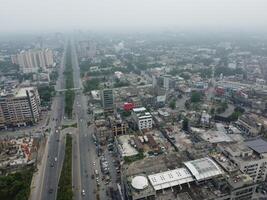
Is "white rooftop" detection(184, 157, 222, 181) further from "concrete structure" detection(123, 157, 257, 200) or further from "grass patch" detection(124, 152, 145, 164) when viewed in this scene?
"grass patch" detection(124, 152, 145, 164)

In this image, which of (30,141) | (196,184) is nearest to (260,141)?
(196,184)

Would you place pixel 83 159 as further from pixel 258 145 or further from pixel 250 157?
pixel 258 145

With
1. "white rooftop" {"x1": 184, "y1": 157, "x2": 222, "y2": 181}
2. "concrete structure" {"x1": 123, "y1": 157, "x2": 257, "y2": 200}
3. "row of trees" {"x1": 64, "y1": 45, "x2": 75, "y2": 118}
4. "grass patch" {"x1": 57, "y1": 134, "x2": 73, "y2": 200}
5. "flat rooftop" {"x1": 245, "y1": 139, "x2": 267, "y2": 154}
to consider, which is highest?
"white rooftop" {"x1": 184, "y1": 157, "x2": 222, "y2": 181}

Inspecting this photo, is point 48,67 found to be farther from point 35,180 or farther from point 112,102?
point 35,180

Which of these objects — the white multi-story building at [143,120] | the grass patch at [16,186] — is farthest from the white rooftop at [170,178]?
the white multi-story building at [143,120]

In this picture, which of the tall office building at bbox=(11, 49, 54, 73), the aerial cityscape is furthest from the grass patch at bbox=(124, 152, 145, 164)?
the tall office building at bbox=(11, 49, 54, 73)

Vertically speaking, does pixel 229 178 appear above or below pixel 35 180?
above
